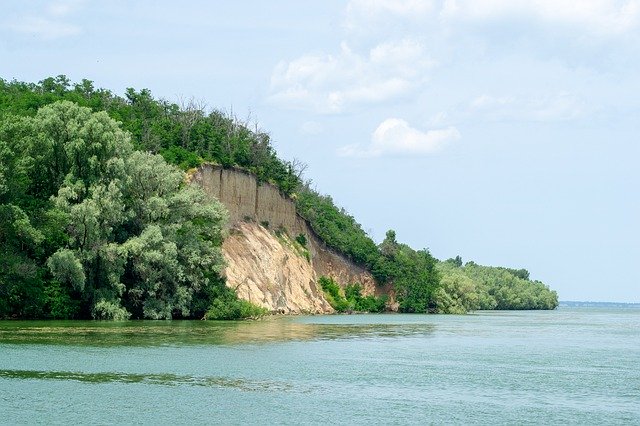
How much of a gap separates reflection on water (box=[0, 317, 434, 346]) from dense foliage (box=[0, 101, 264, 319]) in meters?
2.75

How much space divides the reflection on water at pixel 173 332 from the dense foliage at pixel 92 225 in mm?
2753

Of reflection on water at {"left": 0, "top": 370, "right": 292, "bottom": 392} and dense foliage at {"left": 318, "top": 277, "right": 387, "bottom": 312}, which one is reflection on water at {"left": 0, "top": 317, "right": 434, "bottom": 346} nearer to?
reflection on water at {"left": 0, "top": 370, "right": 292, "bottom": 392}

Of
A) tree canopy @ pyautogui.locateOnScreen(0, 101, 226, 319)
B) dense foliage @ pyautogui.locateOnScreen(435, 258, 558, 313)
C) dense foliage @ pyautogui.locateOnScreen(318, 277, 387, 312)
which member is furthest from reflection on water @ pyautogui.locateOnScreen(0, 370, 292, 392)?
dense foliage @ pyautogui.locateOnScreen(435, 258, 558, 313)

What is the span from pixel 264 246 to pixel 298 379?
59.9 m

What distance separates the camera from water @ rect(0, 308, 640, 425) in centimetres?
2800

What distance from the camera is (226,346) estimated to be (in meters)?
47.3

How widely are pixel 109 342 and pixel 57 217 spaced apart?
16.9 m

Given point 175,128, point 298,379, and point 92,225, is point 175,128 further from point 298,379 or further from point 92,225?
point 298,379

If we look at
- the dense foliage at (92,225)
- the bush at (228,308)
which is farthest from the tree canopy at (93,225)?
the bush at (228,308)

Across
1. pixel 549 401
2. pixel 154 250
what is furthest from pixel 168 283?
pixel 549 401

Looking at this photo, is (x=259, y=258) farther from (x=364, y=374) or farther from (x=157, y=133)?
(x=364, y=374)

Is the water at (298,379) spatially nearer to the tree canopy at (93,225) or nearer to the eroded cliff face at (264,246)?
the tree canopy at (93,225)

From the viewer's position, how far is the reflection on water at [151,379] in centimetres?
3312

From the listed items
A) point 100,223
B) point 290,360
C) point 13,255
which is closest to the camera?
point 290,360
